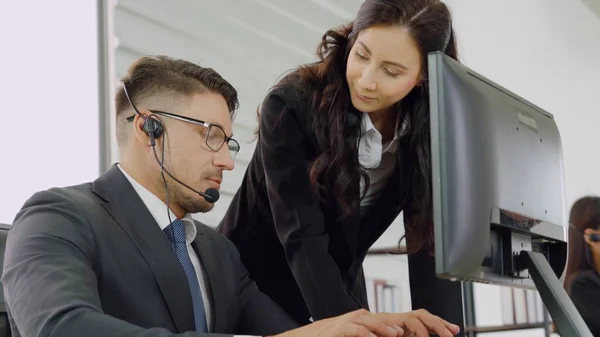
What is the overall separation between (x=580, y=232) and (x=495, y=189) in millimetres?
2562

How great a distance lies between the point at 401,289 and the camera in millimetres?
3656

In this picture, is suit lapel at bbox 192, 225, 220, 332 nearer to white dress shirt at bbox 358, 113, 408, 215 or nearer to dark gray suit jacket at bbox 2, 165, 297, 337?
dark gray suit jacket at bbox 2, 165, 297, 337

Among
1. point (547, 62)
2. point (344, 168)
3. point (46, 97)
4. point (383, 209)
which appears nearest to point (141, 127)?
point (344, 168)

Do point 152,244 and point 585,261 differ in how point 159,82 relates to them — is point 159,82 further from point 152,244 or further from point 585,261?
point 585,261

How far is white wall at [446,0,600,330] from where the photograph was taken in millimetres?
4258

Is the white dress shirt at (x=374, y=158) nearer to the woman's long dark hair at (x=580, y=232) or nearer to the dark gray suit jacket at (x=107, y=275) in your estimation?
the dark gray suit jacket at (x=107, y=275)

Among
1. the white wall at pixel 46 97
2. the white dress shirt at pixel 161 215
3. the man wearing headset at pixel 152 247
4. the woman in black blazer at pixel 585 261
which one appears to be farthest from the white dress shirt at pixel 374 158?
the woman in black blazer at pixel 585 261

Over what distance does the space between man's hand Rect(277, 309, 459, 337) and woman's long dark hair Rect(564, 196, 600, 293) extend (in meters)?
2.27

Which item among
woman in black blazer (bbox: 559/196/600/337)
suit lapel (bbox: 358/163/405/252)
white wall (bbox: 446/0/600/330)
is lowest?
woman in black blazer (bbox: 559/196/600/337)

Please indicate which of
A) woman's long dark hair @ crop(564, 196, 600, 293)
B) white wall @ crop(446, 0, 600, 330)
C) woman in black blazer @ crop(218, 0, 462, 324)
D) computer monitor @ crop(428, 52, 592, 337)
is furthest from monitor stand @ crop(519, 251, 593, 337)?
white wall @ crop(446, 0, 600, 330)

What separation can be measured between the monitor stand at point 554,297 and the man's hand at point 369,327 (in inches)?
5.2

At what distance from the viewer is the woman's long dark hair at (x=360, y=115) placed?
154cm

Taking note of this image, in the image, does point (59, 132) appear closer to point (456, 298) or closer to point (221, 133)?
point (221, 133)

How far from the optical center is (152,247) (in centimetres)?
128
